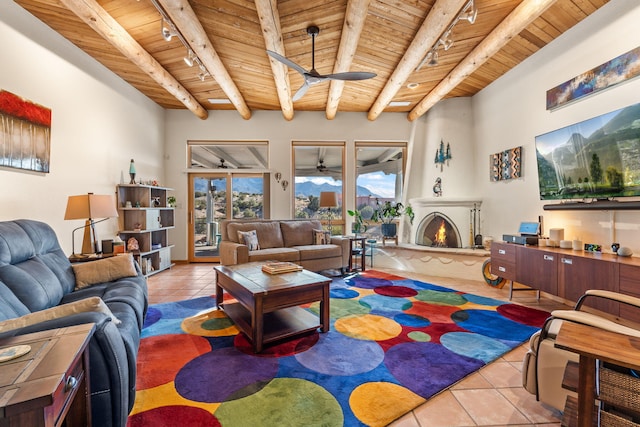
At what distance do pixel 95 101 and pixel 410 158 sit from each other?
550 centimetres

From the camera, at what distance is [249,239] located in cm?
452

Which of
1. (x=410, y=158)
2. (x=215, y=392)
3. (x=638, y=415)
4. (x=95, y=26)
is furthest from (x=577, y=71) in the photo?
(x=95, y=26)

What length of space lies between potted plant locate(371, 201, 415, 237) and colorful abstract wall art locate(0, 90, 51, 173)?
16.5 feet

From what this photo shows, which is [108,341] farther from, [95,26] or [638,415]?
[95,26]

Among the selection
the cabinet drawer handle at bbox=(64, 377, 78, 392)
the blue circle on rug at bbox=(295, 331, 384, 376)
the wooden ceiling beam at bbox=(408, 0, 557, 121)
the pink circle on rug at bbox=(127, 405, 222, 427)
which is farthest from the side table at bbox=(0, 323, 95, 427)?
the wooden ceiling beam at bbox=(408, 0, 557, 121)

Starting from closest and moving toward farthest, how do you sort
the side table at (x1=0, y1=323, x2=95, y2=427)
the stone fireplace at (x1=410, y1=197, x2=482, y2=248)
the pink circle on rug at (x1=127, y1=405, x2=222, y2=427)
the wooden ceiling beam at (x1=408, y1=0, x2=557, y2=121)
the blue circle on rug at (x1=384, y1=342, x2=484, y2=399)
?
1. the side table at (x1=0, y1=323, x2=95, y2=427)
2. the pink circle on rug at (x1=127, y1=405, x2=222, y2=427)
3. the blue circle on rug at (x1=384, y1=342, x2=484, y2=399)
4. the wooden ceiling beam at (x1=408, y1=0, x2=557, y2=121)
5. the stone fireplace at (x1=410, y1=197, x2=482, y2=248)

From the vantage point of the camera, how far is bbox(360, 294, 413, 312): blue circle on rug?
3.33 metres

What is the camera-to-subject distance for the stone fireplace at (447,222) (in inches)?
200

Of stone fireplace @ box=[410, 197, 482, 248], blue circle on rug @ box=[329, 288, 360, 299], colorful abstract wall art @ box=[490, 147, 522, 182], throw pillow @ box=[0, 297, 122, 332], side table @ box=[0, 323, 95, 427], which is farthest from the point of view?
stone fireplace @ box=[410, 197, 482, 248]

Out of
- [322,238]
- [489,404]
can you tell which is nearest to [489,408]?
[489,404]

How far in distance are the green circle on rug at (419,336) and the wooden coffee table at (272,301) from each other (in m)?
0.76

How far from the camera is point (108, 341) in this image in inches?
52.4

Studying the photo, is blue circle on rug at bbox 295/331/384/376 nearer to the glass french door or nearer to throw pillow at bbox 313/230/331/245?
throw pillow at bbox 313/230/331/245

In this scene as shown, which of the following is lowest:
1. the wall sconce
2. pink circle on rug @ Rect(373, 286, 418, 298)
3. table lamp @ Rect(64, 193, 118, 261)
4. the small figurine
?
pink circle on rug @ Rect(373, 286, 418, 298)
